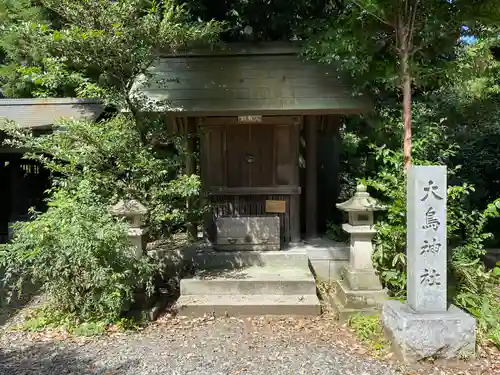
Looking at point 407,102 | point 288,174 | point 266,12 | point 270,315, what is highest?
point 266,12

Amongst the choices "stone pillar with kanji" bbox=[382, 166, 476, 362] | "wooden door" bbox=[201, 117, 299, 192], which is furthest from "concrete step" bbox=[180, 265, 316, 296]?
"wooden door" bbox=[201, 117, 299, 192]

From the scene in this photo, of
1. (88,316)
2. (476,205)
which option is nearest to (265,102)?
(88,316)

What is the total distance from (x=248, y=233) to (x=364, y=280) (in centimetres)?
220

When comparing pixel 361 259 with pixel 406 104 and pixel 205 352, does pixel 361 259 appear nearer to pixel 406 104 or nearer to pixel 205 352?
pixel 406 104

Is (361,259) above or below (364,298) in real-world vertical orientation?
above

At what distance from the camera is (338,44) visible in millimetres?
5859

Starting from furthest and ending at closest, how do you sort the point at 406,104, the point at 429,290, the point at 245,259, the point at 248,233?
the point at 248,233
the point at 245,259
the point at 406,104
the point at 429,290

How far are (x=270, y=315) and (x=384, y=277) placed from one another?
171cm

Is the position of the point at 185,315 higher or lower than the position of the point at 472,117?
lower

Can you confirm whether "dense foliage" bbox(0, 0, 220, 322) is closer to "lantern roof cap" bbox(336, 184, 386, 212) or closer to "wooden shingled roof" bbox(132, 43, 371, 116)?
"wooden shingled roof" bbox(132, 43, 371, 116)

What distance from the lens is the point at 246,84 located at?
718cm

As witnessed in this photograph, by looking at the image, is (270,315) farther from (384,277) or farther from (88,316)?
(88,316)

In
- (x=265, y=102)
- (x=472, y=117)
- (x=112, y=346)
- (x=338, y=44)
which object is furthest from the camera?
(x=472, y=117)

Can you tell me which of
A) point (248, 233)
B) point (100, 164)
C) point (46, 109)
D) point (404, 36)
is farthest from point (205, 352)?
point (46, 109)
